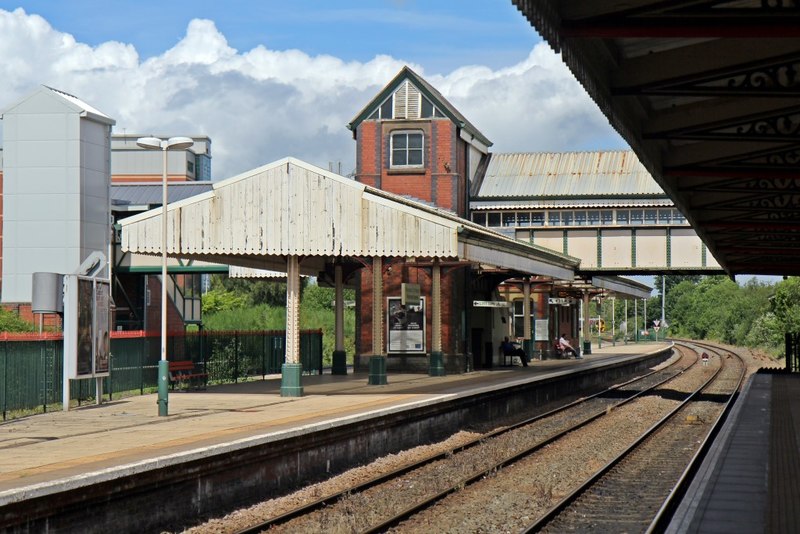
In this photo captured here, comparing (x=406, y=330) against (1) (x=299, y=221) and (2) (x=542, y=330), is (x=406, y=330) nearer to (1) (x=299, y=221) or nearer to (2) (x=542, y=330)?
(1) (x=299, y=221)

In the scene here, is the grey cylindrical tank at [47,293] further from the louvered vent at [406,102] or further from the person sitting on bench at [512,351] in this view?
the person sitting on bench at [512,351]

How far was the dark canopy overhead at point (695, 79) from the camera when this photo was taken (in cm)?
872

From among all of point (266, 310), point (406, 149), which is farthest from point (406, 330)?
point (266, 310)

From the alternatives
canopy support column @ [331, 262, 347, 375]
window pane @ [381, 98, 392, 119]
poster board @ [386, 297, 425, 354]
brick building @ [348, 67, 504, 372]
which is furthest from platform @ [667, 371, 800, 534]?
window pane @ [381, 98, 392, 119]

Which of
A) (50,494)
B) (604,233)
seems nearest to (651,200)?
(604,233)

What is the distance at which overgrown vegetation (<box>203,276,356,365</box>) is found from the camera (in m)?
66.7

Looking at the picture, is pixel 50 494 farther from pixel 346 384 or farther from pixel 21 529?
pixel 346 384

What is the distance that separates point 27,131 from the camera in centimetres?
4566

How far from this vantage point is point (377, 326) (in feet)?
94.5

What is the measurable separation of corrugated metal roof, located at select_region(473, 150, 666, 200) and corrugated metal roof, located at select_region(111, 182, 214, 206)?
11.8 m

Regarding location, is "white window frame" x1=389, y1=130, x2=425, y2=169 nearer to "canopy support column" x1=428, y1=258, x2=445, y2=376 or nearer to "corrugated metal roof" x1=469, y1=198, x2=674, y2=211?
"canopy support column" x1=428, y1=258, x2=445, y2=376

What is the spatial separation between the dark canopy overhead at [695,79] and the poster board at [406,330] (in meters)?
17.7

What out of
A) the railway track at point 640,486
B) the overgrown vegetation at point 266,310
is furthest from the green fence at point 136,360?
the overgrown vegetation at point 266,310

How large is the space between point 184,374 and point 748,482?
20.5 m
